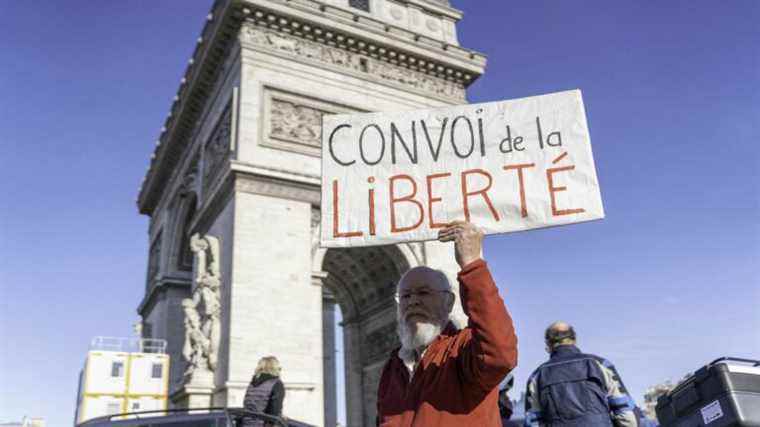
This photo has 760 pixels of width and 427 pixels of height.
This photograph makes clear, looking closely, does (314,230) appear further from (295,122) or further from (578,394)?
(578,394)

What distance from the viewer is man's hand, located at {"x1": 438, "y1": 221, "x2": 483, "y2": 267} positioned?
2.09 m

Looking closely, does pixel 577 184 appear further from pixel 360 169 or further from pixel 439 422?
pixel 439 422

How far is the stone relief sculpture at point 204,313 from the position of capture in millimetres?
13656

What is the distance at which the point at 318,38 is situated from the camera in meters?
16.9

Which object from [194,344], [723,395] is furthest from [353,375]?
[723,395]

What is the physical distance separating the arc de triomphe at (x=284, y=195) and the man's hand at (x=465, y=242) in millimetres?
11356

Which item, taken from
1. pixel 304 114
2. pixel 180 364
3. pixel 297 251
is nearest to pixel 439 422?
pixel 297 251

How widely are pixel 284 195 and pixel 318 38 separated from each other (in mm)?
5022

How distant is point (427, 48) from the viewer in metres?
18.2

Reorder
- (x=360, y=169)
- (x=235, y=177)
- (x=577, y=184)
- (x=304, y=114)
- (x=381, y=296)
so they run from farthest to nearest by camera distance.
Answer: (x=381, y=296)
(x=304, y=114)
(x=235, y=177)
(x=360, y=169)
(x=577, y=184)

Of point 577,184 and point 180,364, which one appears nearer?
point 577,184

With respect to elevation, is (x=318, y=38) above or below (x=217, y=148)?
above

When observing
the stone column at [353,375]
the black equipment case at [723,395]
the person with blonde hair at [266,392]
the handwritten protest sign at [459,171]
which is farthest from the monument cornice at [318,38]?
the black equipment case at [723,395]

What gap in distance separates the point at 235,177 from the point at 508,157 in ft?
38.7
